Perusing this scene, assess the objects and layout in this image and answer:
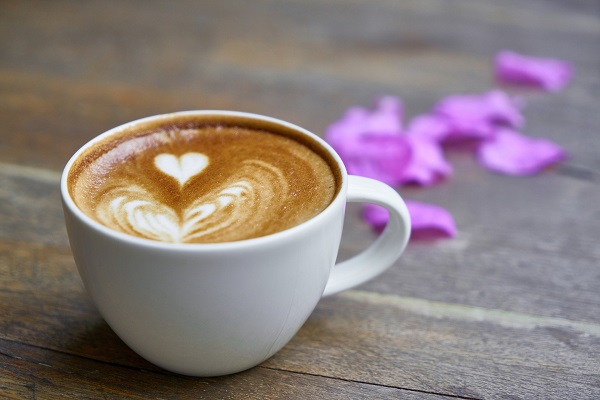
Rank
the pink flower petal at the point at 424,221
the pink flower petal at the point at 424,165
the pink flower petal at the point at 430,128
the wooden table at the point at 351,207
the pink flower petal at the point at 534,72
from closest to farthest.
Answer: the wooden table at the point at 351,207, the pink flower petal at the point at 424,221, the pink flower petal at the point at 424,165, the pink flower petal at the point at 430,128, the pink flower petal at the point at 534,72

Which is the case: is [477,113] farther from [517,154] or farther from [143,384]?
[143,384]

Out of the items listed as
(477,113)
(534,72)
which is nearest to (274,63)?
(477,113)

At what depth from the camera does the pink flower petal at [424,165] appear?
3.81ft

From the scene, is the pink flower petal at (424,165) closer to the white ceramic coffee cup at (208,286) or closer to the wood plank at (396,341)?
the wood plank at (396,341)

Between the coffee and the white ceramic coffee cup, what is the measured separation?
32 mm

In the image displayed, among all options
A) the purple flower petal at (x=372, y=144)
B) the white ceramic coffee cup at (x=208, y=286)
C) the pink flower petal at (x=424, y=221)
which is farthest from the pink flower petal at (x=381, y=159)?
the white ceramic coffee cup at (x=208, y=286)

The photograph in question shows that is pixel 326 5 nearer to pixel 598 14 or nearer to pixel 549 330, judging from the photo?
pixel 598 14

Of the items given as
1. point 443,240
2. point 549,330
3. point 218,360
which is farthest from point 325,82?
point 218,360

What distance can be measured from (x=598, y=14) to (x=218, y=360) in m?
1.75

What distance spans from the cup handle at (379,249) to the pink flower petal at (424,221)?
0.23 m

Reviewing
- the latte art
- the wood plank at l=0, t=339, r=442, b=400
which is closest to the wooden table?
the wood plank at l=0, t=339, r=442, b=400

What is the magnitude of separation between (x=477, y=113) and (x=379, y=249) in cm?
67

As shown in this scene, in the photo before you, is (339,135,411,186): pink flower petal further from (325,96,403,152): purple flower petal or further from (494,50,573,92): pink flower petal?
(494,50,573,92): pink flower petal

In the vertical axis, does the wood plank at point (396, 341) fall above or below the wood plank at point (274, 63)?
below
